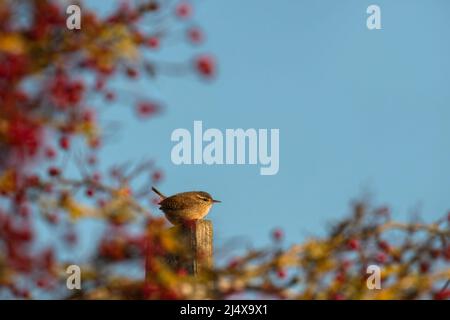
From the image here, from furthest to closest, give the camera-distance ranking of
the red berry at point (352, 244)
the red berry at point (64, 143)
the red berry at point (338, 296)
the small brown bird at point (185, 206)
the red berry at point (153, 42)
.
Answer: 1. the small brown bird at point (185, 206)
2. the red berry at point (352, 244)
3. the red berry at point (338, 296)
4. the red berry at point (64, 143)
5. the red berry at point (153, 42)

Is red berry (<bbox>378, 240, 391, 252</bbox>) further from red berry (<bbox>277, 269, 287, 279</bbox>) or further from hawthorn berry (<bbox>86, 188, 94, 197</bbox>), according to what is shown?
hawthorn berry (<bbox>86, 188, 94, 197</bbox>)

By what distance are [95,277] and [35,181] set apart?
614 mm

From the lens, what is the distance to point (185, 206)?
4.85 m

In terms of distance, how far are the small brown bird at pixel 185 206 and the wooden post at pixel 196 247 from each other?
986mm

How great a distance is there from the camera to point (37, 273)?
3.01 meters

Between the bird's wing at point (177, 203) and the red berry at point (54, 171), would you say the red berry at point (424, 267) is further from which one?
the red berry at point (54, 171)

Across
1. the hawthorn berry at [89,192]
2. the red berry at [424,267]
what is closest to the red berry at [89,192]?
the hawthorn berry at [89,192]

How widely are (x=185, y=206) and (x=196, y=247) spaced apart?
134cm

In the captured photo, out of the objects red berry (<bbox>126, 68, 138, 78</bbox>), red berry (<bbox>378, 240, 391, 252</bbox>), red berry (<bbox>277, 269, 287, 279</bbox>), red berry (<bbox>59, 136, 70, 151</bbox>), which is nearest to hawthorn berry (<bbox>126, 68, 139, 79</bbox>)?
red berry (<bbox>126, 68, 138, 78</bbox>)

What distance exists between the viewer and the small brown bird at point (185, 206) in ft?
15.7
